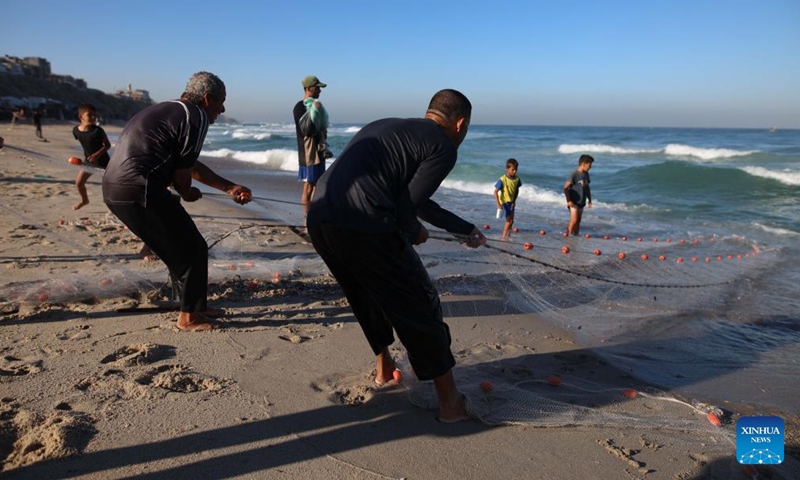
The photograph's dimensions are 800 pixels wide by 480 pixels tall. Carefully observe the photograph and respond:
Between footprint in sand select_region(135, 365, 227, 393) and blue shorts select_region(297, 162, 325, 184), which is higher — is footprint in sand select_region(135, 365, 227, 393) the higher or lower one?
the lower one

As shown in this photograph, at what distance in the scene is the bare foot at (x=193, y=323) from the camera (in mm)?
4254

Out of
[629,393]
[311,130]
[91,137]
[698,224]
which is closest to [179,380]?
[629,393]

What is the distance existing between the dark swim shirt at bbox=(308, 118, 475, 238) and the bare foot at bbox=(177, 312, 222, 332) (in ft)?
5.99

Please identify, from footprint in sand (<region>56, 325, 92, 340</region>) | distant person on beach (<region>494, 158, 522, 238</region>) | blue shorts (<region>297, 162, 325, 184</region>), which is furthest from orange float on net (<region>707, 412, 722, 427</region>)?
distant person on beach (<region>494, 158, 522, 238</region>)

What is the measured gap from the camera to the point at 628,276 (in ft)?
24.3

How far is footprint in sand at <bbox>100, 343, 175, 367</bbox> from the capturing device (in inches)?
143

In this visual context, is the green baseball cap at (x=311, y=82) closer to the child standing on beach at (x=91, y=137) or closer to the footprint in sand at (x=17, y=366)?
the child standing on beach at (x=91, y=137)

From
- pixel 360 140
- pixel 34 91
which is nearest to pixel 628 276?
pixel 360 140

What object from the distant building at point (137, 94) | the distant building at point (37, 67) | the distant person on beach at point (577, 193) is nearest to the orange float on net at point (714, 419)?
the distant person on beach at point (577, 193)

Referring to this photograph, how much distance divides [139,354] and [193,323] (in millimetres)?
561

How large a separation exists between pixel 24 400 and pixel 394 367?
2.05 meters

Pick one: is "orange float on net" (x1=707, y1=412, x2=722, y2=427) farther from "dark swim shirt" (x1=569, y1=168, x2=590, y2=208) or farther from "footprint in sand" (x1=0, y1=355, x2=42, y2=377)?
"dark swim shirt" (x1=569, y1=168, x2=590, y2=208)

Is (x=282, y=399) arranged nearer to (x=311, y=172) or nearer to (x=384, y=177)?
(x=384, y=177)

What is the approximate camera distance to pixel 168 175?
3990 mm
